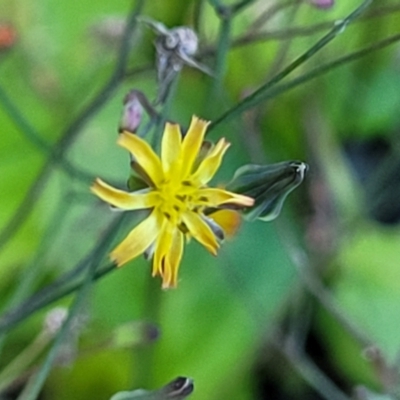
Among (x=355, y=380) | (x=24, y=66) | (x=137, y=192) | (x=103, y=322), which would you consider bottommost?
(x=137, y=192)

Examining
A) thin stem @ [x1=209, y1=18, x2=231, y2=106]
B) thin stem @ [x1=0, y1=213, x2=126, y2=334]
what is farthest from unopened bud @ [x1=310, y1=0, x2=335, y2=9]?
thin stem @ [x1=0, y1=213, x2=126, y2=334]

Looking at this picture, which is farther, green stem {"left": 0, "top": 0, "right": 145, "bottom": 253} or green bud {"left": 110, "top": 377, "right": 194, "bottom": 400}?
green stem {"left": 0, "top": 0, "right": 145, "bottom": 253}

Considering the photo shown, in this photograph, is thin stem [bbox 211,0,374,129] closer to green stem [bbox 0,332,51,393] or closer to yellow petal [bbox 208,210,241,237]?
yellow petal [bbox 208,210,241,237]

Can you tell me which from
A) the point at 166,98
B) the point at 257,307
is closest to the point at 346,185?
the point at 257,307

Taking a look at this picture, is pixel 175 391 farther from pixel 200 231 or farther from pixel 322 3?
pixel 322 3

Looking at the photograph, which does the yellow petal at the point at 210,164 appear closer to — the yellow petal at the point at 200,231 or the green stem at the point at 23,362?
the yellow petal at the point at 200,231

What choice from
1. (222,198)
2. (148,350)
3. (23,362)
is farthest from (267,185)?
(148,350)

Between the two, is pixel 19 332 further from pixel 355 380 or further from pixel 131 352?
pixel 355 380

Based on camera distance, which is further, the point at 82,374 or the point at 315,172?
the point at 315,172
